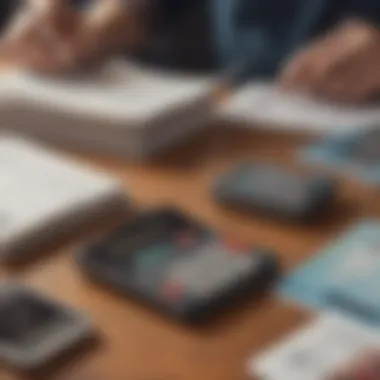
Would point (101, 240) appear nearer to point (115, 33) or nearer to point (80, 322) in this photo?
point (80, 322)

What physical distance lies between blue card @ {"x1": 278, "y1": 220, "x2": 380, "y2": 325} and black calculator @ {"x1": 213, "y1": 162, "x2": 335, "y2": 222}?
0.17 ft

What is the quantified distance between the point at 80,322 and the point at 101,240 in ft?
0.40

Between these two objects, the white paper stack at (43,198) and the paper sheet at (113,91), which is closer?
the white paper stack at (43,198)

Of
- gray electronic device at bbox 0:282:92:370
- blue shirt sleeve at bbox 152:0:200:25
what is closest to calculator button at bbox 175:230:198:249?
gray electronic device at bbox 0:282:92:370

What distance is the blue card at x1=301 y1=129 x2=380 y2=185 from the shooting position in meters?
1.03

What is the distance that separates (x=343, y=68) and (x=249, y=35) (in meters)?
0.32

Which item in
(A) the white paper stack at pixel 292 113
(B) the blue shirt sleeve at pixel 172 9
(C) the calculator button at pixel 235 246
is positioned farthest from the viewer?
(B) the blue shirt sleeve at pixel 172 9

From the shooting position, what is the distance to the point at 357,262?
0.84 meters

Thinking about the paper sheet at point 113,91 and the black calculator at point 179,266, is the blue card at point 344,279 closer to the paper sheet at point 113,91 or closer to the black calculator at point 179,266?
the black calculator at point 179,266

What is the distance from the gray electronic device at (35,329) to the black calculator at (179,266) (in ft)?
0.19

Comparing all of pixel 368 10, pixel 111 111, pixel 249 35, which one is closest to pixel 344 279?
pixel 111 111

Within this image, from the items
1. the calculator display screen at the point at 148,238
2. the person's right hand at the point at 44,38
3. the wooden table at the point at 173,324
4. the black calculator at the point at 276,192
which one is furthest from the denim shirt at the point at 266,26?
the calculator display screen at the point at 148,238

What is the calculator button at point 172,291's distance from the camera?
0.78m

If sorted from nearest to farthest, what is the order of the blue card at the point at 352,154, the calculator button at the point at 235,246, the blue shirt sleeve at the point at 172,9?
the calculator button at the point at 235,246 → the blue card at the point at 352,154 → the blue shirt sleeve at the point at 172,9
